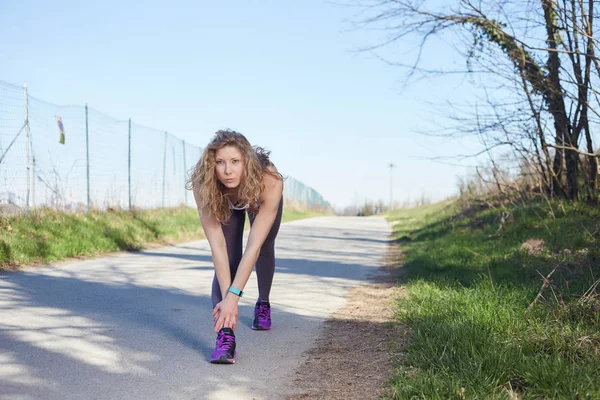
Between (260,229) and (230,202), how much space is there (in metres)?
0.28

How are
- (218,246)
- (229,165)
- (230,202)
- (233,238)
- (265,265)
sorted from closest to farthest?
1. (229,165)
2. (218,246)
3. (230,202)
4. (233,238)
5. (265,265)

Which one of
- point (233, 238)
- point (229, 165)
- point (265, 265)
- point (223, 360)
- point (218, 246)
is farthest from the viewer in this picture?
point (265, 265)

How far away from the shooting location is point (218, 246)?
3.84 meters

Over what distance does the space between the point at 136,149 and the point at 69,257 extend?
→ 26.3 ft

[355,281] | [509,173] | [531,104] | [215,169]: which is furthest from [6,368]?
[509,173]

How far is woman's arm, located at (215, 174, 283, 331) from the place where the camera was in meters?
3.73

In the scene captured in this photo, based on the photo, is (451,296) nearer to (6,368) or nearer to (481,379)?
(481,379)

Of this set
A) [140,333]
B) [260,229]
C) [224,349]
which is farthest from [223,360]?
[140,333]

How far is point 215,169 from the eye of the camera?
381cm

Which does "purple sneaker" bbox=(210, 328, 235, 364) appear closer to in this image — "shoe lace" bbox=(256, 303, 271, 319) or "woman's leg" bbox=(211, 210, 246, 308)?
"woman's leg" bbox=(211, 210, 246, 308)

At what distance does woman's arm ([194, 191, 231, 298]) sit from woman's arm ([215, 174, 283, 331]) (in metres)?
0.12

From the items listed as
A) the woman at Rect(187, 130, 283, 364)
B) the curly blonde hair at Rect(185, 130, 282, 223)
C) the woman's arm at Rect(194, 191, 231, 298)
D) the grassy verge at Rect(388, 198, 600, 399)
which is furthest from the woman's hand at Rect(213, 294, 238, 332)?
the grassy verge at Rect(388, 198, 600, 399)

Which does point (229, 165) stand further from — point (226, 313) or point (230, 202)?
point (226, 313)

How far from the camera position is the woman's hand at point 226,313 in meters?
3.62
